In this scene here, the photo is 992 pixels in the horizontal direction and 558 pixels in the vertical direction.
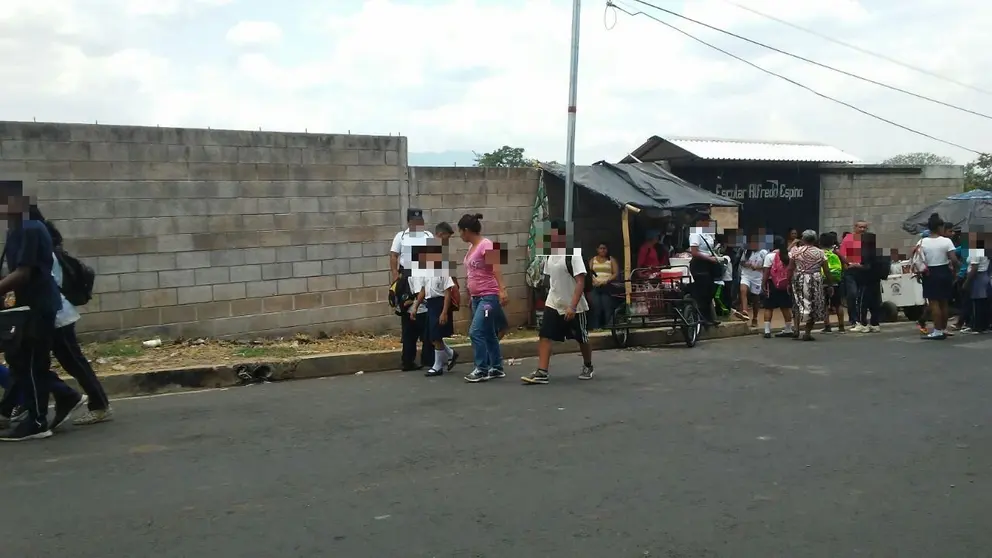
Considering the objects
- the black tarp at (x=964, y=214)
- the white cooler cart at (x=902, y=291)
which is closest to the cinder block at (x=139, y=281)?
the black tarp at (x=964, y=214)

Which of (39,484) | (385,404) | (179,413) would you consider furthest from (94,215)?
(39,484)

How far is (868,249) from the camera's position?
13828 millimetres

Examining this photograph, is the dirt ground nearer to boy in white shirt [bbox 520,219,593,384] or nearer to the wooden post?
boy in white shirt [bbox 520,219,593,384]

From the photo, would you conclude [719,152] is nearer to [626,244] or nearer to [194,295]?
[626,244]

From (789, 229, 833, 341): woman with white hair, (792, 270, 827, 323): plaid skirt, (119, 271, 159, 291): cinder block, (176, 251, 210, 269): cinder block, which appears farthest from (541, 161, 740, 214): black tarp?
(119, 271, 159, 291): cinder block

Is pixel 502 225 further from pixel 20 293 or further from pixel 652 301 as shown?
pixel 20 293

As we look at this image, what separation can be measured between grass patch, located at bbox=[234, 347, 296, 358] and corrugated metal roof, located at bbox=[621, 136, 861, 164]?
8810 mm

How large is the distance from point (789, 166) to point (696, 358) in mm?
8415

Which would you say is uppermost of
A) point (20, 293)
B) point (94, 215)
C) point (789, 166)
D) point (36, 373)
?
point (789, 166)

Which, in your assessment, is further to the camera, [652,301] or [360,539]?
[652,301]

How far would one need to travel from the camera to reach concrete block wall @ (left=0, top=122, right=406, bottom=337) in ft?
31.3

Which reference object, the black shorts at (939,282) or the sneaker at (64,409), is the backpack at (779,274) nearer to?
the black shorts at (939,282)

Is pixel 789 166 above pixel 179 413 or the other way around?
above

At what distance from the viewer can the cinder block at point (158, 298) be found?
393 inches
